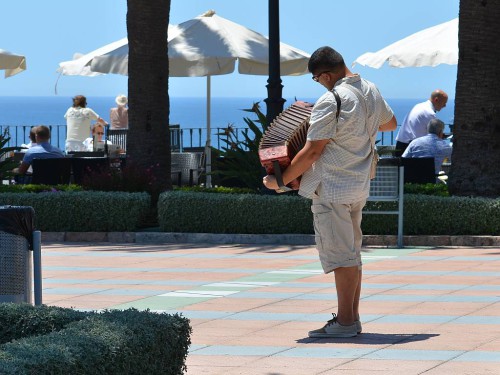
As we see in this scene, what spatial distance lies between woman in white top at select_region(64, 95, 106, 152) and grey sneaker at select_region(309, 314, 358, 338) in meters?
17.6

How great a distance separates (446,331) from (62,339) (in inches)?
147

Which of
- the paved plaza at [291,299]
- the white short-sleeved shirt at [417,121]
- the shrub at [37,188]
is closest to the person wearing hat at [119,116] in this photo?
the white short-sleeved shirt at [417,121]

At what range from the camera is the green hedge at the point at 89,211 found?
1509 cm

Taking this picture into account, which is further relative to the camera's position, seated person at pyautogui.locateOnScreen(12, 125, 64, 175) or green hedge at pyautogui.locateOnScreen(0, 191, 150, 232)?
seated person at pyautogui.locateOnScreen(12, 125, 64, 175)

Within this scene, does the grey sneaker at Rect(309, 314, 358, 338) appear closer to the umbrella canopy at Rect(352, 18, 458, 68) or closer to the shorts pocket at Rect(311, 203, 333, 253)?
the shorts pocket at Rect(311, 203, 333, 253)

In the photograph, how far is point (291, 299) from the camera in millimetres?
9992

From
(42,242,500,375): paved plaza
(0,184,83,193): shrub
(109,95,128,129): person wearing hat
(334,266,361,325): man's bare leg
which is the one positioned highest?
(109,95,128,129): person wearing hat

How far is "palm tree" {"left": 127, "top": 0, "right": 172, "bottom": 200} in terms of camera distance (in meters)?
16.4

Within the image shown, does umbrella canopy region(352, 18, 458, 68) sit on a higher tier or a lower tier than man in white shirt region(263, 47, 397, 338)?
higher

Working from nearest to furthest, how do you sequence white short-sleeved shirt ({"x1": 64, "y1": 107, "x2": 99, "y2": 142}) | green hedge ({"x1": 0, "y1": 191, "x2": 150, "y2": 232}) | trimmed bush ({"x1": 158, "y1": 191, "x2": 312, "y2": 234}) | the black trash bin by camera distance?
1. the black trash bin
2. trimmed bush ({"x1": 158, "y1": 191, "x2": 312, "y2": 234})
3. green hedge ({"x1": 0, "y1": 191, "x2": 150, "y2": 232})
4. white short-sleeved shirt ({"x1": 64, "y1": 107, "x2": 99, "y2": 142})

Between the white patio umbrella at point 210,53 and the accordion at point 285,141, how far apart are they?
12716mm

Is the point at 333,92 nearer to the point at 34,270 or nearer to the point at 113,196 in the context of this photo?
the point at 34,270

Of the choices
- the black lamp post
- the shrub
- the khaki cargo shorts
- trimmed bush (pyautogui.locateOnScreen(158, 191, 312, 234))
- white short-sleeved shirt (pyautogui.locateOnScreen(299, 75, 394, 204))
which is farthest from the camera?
the shrub

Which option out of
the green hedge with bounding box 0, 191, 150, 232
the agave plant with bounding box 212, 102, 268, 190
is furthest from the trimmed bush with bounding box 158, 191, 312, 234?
the agave plant with bounding box 212, 102, 268, 190
